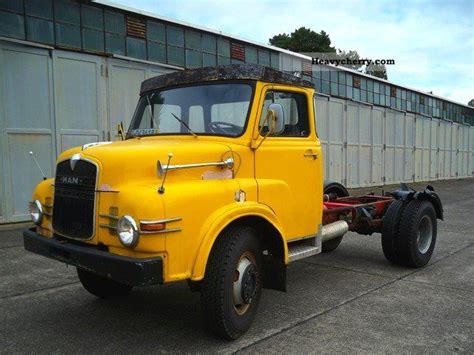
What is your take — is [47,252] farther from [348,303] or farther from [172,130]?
[348,303]

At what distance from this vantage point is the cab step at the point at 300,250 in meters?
4.59

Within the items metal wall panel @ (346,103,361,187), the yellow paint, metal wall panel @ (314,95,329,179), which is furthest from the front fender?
metal wall panel @ (346,103,361,187)

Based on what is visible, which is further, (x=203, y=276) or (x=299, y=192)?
(x=299, y=192)

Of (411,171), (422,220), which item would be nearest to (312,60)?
(411,171)

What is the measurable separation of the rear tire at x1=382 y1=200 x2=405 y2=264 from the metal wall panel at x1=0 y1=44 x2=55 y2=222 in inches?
292

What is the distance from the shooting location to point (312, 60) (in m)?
18.4

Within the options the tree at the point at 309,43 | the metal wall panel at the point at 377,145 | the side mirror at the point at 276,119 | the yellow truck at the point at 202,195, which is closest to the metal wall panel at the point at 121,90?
the yellow truck at the point at 202,195

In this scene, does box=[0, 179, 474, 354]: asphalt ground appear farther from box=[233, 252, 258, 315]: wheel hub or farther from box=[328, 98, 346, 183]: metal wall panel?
box=[328, 98, 346, 183]: metal wall panel

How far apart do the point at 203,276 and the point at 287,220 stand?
1283 millimetres

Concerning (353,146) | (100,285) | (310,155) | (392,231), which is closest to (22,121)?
(100,285)

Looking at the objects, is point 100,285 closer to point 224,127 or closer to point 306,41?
point 224,127

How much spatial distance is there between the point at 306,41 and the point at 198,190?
52443mm

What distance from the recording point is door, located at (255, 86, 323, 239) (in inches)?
174

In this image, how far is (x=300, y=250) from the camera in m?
4.78
